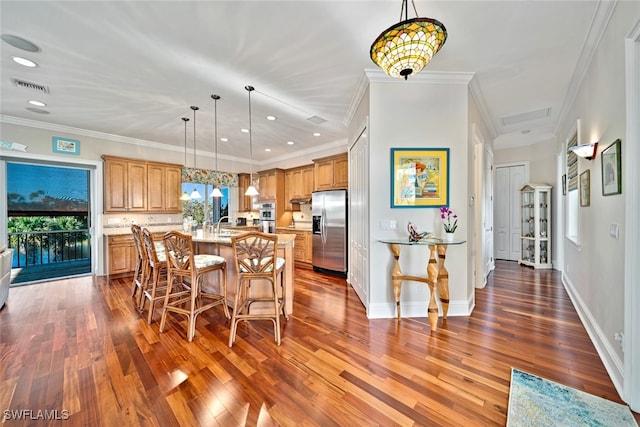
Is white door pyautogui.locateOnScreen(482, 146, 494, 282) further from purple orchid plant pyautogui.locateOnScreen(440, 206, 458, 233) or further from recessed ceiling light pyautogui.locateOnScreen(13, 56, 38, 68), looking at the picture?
recessed ceiling light pyautogui.locateOnScreen(13, 56, 38, 68)

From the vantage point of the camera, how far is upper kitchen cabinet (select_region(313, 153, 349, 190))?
16.6ft

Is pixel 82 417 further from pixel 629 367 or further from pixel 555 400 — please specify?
pixel 629 367

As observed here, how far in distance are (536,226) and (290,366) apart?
5965 millimetres

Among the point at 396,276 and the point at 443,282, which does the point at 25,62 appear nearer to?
the point at 396,276

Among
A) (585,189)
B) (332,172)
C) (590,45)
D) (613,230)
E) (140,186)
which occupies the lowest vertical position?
(613,230)

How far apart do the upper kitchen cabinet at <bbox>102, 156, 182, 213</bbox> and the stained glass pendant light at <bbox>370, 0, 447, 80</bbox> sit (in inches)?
213

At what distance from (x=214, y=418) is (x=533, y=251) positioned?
262 inches

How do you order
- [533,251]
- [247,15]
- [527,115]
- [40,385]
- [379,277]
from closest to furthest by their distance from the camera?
1. [40,385]
2. [247,15]
3. [379,277]
4. [527,115]
5. [533,251]

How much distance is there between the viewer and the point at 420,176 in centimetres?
291

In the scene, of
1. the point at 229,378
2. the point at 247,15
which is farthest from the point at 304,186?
the point at 229,378

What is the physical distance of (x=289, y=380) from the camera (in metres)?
1.85

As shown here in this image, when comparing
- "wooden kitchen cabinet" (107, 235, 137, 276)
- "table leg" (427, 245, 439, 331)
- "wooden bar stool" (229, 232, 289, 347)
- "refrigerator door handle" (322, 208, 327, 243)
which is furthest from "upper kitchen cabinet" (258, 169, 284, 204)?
"table leg" (427, 245, 439, 331)

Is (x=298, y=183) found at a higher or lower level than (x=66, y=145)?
lower

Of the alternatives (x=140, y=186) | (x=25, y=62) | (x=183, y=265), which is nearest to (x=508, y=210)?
(x=183, y=265)
